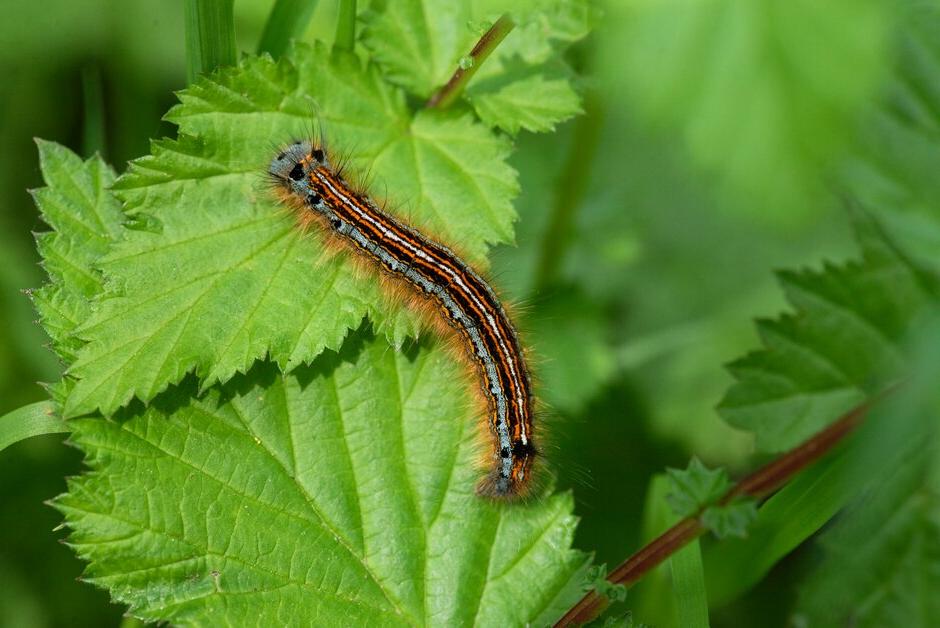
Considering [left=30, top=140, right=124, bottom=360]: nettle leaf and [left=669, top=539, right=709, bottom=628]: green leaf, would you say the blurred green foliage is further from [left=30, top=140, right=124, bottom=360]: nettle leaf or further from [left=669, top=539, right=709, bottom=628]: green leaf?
[left=30, top=140, right=124, bottom=360]: nettle leaf

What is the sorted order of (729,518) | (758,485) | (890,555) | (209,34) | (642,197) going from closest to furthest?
(729,518), (758,485), (890,555), (209,34), (642,197)

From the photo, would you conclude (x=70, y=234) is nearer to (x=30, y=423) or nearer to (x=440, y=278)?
(x=30, y=423)

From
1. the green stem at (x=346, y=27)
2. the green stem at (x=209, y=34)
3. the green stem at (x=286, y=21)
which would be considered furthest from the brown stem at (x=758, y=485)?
the green stem at (x=286, y=21)

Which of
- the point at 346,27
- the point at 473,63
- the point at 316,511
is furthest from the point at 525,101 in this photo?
the point at 316,511

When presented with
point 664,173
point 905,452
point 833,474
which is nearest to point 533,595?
point 833,474

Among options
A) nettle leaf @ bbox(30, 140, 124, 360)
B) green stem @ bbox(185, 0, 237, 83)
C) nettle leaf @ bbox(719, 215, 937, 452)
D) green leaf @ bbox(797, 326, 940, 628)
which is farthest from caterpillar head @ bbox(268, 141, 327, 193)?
green leaf @ bbox(797, 326, 940, 628)

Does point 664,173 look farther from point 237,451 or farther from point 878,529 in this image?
point 237,451
